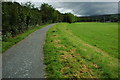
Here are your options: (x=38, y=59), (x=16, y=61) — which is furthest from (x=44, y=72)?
(x=16, y=61)

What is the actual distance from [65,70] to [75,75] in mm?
676

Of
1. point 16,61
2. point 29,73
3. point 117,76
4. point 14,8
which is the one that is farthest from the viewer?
point 14,8

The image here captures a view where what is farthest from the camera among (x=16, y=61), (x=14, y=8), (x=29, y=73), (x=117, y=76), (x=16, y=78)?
(x=14, y=8)

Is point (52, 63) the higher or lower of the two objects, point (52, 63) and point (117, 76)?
the higher

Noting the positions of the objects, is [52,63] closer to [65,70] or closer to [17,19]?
[65,70]

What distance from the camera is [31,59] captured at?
7.84m

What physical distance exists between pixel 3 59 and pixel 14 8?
1131 cm

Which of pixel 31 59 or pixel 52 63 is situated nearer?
pixel 52 63

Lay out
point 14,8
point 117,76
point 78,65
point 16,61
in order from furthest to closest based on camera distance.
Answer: point 14,8 < point 16,61 < point 78,65 < point 117,76

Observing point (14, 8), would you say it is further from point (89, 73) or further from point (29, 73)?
point (89, 73)

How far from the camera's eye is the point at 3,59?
794 cm

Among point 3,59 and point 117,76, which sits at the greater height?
point 3,59

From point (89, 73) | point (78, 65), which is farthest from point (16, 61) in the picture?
point (89, 73)

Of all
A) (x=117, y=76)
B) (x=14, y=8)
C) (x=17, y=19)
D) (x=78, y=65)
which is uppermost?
(x=14, y=8)
